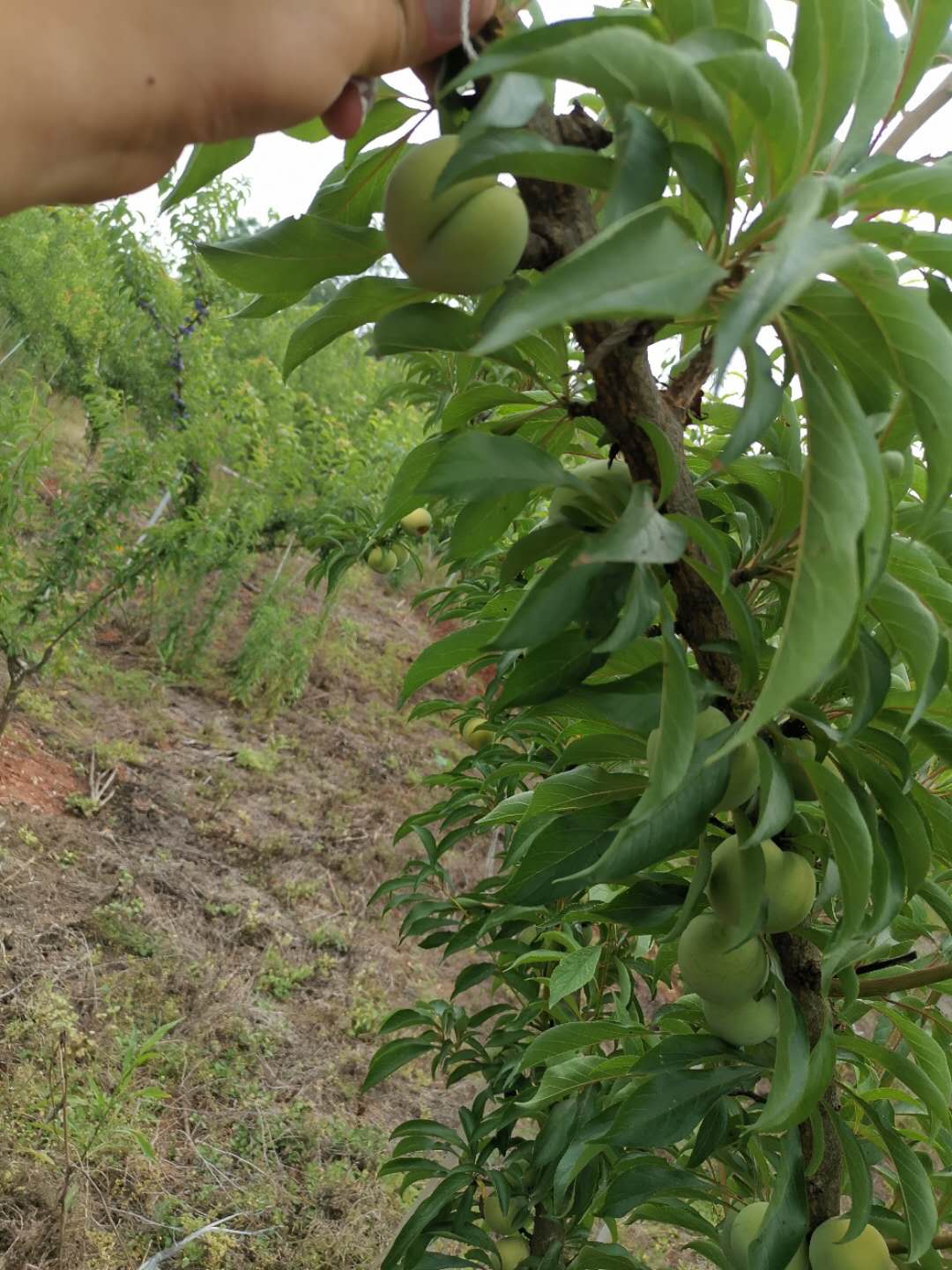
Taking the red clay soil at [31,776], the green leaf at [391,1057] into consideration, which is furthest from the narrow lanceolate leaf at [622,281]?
the red clay soil at [31,776]

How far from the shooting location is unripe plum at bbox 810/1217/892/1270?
643 millimetres

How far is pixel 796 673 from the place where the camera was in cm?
35

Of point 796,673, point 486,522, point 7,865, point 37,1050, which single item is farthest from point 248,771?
point 796,673

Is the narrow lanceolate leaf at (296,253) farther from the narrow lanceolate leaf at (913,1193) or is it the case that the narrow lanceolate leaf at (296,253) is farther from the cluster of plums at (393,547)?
the cluster of plums at (393,547)

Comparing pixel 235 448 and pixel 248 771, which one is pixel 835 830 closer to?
pixel 248 771

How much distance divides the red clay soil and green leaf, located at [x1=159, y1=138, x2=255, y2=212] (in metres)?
3.24

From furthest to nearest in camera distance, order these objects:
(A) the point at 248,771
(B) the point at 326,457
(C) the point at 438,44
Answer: (B) the point at 326,457 → (A) the point at 248,771 → (C) the point at 438,44

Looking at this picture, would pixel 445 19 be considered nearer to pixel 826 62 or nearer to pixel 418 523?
pixel 826 62

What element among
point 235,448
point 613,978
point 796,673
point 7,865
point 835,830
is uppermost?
point 796,673

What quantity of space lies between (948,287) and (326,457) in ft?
18.5

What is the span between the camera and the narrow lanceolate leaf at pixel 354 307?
498 mm

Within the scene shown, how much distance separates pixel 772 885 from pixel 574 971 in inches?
19.7

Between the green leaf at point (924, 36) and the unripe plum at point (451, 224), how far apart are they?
22 cm

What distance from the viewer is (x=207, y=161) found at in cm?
56
